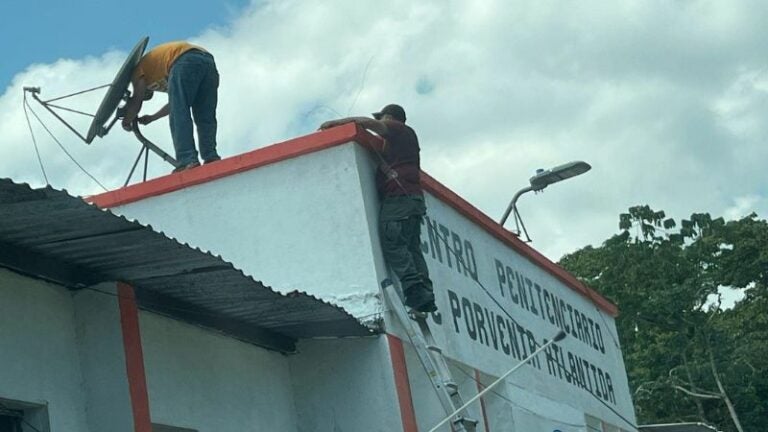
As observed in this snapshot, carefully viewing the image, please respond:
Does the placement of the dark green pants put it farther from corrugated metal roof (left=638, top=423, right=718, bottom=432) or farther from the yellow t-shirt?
corrugated metal roof (left=638, top=423, right=718, bottom=432)

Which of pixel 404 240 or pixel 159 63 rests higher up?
pixel 159 63

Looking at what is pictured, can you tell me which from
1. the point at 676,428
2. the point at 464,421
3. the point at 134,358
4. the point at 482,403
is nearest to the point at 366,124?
the point at 464,421

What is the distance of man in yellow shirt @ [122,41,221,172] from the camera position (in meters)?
13.2

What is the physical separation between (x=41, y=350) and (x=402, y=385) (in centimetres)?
385

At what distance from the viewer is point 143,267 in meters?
9.61

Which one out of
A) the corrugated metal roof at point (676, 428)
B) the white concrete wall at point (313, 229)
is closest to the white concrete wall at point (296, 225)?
the white concrete wall at point (313, 229)

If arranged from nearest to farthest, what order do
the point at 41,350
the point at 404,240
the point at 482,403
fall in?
the point at 41,350 < the point at 404,240 < the point at 482,403

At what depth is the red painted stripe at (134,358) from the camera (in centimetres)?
943

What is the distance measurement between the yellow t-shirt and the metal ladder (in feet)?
9.68

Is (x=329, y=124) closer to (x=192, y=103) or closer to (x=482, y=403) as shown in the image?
(x=192, y=103)

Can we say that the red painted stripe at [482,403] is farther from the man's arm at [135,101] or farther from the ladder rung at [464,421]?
the man's arm at [135,101]

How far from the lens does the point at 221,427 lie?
10977 millimetres

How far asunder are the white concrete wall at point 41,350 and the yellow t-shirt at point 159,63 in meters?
4.23

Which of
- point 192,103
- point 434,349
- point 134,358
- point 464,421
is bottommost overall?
point 464,421
